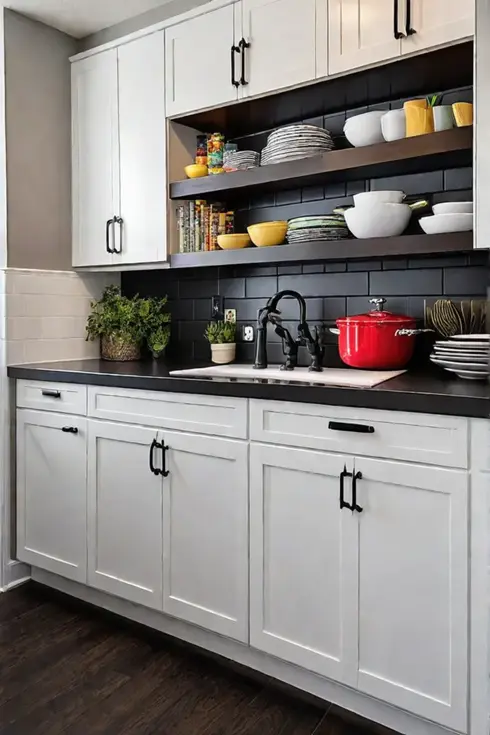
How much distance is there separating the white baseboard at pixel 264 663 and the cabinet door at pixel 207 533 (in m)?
0.10

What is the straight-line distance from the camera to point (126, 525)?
2.34 m

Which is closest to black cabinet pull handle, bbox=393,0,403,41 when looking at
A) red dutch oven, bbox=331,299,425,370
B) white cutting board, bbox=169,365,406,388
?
red dutch oven, bbox=331,299,425,370

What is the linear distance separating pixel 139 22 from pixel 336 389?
2092 mm

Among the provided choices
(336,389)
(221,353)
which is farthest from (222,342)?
(336,389)

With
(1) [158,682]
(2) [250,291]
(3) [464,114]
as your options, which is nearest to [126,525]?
(1) [158,682]

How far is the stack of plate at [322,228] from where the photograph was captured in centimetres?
227

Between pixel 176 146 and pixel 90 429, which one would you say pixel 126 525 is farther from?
pixel 176 146

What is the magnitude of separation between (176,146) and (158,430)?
1.26 meters

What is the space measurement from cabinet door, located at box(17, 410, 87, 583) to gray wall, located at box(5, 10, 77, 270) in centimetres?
77

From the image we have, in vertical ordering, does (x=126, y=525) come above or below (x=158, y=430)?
below

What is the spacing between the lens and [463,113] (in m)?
1.93

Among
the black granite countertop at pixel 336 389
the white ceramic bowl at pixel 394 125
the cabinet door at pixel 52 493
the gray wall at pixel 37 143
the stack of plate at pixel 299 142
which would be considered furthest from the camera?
the gray wall at pixel 37 143

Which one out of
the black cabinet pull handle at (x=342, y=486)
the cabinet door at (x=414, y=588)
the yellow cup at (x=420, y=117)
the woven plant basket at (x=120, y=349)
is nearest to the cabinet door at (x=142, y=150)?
the woven plant basket at (x=120, y=349)

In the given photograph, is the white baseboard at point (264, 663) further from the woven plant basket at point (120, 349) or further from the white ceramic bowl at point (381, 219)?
the white ceramic bowl at point (381, 219)
